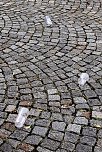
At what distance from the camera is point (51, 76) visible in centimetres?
518

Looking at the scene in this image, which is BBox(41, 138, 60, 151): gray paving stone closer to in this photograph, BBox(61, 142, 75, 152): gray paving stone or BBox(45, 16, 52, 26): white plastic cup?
BBox(61, 142, 75, 152): gray paving stone

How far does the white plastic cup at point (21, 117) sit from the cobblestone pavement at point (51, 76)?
0.19 ft

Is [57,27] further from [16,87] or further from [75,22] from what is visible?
[16,87]

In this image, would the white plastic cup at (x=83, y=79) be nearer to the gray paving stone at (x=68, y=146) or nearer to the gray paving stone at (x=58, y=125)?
the gray paving stone at (x=58, y=125)

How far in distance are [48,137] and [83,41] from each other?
3.04 m

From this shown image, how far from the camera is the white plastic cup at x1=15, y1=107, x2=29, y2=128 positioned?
4102mm

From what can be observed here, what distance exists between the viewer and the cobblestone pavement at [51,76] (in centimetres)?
391

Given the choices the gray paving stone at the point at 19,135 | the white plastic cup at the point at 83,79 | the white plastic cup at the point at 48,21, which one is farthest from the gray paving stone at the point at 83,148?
the white plastic cup at the point at 48,21

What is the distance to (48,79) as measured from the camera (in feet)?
16.7

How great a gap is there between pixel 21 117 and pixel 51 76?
122 cm

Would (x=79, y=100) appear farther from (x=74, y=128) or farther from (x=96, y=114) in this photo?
(x=74, y=128)

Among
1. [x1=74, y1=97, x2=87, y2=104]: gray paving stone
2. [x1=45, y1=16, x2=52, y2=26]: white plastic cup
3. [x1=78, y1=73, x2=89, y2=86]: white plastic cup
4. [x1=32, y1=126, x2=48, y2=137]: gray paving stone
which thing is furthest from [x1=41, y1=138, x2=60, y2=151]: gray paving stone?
[x1=45, y1=16, x2=52, y2=26]: white plastic cup

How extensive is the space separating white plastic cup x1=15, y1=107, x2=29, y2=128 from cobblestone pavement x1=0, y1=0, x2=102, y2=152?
A: 2.3 inches

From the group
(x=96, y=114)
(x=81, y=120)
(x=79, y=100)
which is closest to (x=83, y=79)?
(x=79, y=100)
